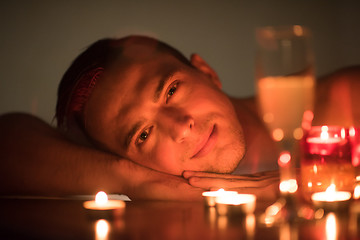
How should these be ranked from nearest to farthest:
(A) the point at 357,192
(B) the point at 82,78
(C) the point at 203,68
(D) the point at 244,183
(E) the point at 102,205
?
(E) the point at 102,205 → (A) the point at 357,192 → (D) the point at 244,183 → (B) the point at 82,78 → (C) the point at 203,68

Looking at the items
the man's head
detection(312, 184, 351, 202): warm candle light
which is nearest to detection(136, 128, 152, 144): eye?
the man's head

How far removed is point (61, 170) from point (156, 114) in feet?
1.42

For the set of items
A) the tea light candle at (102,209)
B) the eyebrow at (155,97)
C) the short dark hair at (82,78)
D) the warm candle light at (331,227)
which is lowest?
the warm candle light at (331,227)

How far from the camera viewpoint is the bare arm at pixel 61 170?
163 centimetres

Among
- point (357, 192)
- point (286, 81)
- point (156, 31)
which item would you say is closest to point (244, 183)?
point (357, 192)

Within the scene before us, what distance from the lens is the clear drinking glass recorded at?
2.85 feet

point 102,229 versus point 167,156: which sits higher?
point 167,156

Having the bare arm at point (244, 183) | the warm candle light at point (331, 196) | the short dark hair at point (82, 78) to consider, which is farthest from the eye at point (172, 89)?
the warm candle light at point (331, 196)

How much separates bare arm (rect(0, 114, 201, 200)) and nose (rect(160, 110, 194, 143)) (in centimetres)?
15

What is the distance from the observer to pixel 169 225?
951 millimetres

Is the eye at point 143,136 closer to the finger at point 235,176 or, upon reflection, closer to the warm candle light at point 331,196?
the finger at point 235,176

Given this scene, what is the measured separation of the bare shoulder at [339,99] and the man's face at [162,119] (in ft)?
1.49

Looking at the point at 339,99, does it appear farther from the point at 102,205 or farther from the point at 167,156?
the point at 102,205

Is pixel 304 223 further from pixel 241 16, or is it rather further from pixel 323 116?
pixel 241 16
